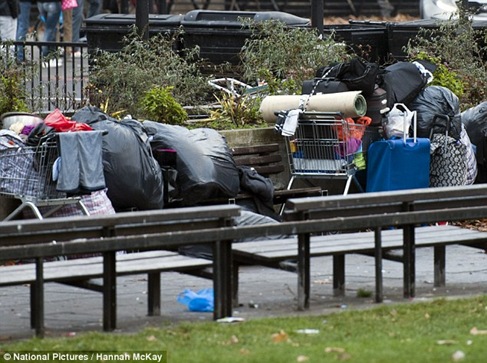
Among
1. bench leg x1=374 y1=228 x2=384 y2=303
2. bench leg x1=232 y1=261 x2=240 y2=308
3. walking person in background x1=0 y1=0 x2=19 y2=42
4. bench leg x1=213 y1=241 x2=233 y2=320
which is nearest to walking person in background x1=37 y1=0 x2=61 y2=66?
walking person in background x1=0 y1=0 x2=19 y2=42

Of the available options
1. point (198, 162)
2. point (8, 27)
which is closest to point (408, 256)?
point (198, 162)

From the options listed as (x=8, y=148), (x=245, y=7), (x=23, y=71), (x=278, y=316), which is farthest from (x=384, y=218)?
(x=245, y=7)

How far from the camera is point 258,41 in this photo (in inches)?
497

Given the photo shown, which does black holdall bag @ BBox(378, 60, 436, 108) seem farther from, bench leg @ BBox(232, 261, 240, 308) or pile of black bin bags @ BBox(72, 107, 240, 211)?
bench leg @ BBox(232, 261, 240, 308)

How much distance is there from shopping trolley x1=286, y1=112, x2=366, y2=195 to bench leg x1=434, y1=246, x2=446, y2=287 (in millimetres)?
2006

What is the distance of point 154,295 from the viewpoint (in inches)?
313

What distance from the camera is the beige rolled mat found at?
1078 cm

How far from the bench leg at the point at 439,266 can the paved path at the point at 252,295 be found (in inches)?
2.5

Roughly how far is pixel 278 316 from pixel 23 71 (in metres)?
4.79

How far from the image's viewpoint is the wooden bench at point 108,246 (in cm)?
723

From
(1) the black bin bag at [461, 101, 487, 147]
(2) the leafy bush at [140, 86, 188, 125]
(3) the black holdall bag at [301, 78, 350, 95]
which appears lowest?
(1) the black bin bag at [461, 101, 487, 147]

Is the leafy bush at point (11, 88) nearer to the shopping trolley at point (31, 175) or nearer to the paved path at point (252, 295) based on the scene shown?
the shopping trolley at point (31, 175)

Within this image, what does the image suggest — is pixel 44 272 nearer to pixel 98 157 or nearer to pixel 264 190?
pixel 98 157

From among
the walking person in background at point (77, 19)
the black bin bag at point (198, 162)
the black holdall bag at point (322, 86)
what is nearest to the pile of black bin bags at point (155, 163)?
the black bin bag at point (198, 162)
